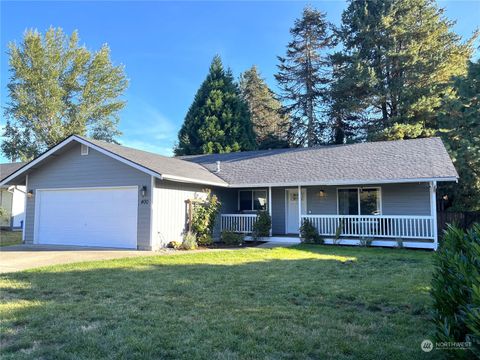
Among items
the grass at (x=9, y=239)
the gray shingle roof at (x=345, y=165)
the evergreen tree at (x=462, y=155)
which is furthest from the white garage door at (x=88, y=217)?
the evergreen tree at (x=462, y=155)

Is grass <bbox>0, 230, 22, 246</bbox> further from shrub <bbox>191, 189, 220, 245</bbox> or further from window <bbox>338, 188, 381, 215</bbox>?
window <bbox>338, 188, 381, 215</bbox>

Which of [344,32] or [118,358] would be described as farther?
[344,32]

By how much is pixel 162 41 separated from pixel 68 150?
8114 millimetres

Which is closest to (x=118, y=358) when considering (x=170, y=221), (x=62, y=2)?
(x=170, y=221)

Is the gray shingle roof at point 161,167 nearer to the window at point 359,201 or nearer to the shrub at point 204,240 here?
the shrub at point 204,240

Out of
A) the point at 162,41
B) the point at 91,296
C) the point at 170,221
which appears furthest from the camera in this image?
the point at 162,41

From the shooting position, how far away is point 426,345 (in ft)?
12.3


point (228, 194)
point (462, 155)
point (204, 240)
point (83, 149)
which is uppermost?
point (462, 155)

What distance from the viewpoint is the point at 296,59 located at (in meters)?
32.0

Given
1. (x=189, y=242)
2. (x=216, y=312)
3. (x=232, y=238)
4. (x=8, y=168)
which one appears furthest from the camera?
(x=8, y=168)

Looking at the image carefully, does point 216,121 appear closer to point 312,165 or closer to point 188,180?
point 312,165

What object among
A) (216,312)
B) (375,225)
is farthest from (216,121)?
(216,312)

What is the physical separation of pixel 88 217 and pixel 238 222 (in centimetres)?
575

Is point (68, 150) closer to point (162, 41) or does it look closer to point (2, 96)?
point (162, 41)
